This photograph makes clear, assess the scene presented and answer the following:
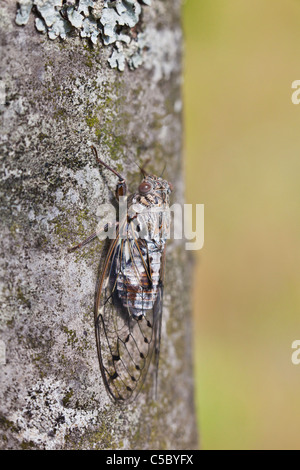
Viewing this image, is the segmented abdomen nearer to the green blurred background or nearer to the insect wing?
the insect wing

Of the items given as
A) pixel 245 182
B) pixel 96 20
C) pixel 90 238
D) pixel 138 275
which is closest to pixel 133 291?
pixel 138 275

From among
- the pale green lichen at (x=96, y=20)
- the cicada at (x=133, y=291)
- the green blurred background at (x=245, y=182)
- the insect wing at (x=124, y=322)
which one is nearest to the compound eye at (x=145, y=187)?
the cicada at (x=133, y=291)

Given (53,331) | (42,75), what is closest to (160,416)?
(53,331)

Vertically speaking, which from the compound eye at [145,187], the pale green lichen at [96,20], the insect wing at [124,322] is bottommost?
the insect wing at [124,322]

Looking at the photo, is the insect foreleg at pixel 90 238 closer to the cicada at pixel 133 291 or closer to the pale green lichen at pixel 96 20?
the cicada at pixel 133 291

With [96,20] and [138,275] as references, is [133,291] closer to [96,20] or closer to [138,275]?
[138,275]
